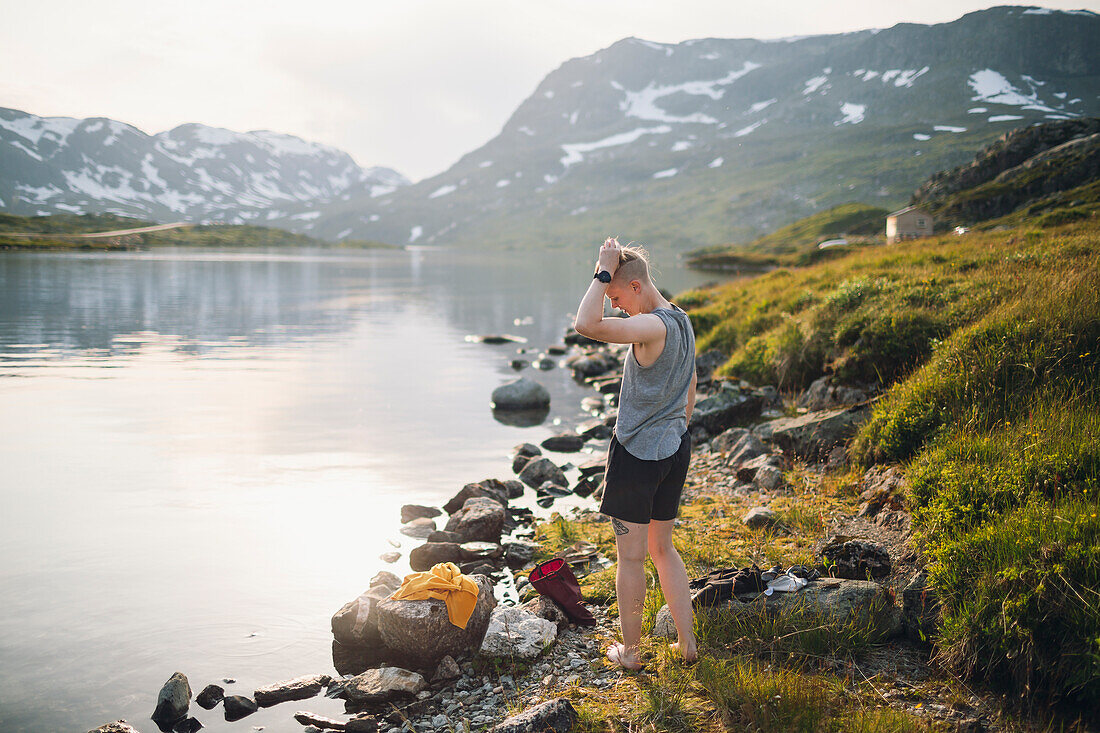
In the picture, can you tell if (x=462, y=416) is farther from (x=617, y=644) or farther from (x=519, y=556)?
(x=617, y=644)

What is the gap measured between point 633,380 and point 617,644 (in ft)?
8.45

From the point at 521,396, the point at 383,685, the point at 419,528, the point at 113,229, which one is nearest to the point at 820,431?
the point at 419,528

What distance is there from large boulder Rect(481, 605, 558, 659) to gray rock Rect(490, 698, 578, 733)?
1.25 m

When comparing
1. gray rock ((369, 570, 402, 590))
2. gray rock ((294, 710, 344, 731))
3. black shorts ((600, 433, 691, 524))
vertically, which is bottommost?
gray rock ((294, 710, 344, 731))

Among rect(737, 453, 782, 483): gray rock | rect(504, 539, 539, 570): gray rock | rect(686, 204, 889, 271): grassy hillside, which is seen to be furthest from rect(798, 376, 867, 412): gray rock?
rect(686, 204, 889, 271): grassy hillside

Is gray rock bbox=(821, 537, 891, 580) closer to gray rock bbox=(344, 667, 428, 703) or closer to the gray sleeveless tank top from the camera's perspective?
the gray sleeveless tank top

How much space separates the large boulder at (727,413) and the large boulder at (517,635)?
831cm

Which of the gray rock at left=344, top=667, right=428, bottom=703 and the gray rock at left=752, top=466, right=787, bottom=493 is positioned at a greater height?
the gray rock at left=752, top=466, right=787, bottom=493

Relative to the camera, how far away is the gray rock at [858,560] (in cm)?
629

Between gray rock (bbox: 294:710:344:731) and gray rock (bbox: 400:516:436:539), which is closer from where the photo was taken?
gray rock (bbox: 294:710:344:731)

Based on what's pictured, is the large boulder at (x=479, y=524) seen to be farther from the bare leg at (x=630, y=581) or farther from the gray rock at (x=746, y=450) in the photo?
the gray rock at (x=746, y=450)

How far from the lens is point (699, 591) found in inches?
242

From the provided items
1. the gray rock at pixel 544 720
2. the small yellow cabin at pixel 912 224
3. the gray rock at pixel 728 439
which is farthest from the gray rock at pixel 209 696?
the small yellow cabin at pixel 912 224

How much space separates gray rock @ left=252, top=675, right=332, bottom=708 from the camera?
5.97 metres
